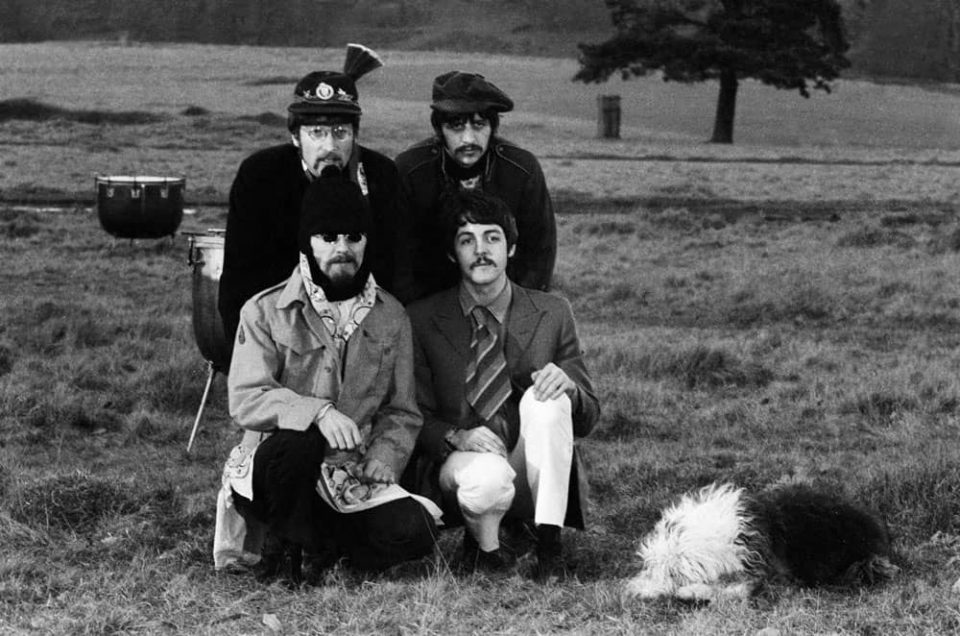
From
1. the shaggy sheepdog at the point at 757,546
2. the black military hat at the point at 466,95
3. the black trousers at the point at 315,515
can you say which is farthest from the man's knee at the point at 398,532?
the black military hat at the point at 466,95

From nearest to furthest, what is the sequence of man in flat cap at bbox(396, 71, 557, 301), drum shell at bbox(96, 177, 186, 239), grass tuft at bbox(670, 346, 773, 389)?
man in flat cap at bbox(396, 71, 557, 301) < grass tuft at bbox(670, 346, 773, 389) < drum shell at bbox(96, 177, 186, 239)

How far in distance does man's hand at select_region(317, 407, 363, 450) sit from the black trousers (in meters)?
0.04

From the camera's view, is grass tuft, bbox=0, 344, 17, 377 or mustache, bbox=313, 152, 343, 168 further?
grass tuft, bbox=0, 344, 17, 377

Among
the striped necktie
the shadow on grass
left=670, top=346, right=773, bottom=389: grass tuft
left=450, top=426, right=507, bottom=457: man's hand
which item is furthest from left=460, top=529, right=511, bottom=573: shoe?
the shadow on grass

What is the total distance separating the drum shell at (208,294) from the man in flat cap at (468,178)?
1.37m

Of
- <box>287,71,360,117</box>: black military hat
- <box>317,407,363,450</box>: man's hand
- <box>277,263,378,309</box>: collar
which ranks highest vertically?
<box>287,71,360,117</box>: black military hat

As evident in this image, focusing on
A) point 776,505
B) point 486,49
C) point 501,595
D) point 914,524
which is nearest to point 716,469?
point 914,524

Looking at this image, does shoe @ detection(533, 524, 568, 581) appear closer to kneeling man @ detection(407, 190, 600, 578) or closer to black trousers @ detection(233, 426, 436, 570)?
kneeling man @ detection(407, 190, 600, 578)

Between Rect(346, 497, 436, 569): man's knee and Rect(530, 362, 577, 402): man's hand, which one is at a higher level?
Rect(530, 362, 577, 402): man's hand

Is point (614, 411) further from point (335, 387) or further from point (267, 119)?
point (267, 119)

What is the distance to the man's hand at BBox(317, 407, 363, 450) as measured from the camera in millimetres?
4012

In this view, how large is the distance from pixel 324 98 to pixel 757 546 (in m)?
1.81

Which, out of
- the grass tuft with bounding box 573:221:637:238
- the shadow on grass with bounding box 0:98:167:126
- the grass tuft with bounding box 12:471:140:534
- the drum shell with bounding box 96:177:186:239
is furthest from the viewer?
the shadow on grass with bounding box 0:98:167:126

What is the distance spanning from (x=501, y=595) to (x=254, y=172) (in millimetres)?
1486
